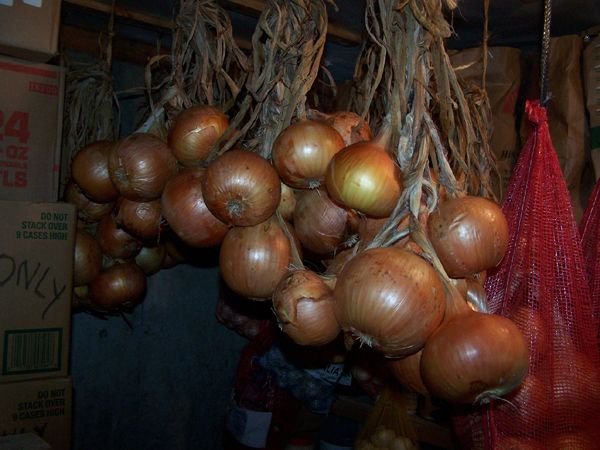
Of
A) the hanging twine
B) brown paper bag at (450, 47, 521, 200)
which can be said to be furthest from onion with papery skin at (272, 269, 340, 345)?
brown paper bag at (450, 47, 521, 200)

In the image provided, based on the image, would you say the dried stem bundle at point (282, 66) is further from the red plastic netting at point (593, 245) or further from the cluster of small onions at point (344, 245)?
the red plastic netting at point (593, 245)

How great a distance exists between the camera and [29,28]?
1484 mm

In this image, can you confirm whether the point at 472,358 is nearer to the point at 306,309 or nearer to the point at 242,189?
the point at 306,309

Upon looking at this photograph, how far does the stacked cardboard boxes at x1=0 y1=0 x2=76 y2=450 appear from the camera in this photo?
1487 millimetres

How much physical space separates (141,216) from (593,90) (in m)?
1.34

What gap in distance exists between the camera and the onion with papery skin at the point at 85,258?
5.98 feet

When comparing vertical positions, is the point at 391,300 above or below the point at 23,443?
above

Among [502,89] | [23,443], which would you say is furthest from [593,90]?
[23,443]

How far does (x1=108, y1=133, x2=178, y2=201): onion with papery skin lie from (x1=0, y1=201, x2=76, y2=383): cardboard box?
1.05 ft

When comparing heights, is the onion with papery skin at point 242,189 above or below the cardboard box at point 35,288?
above

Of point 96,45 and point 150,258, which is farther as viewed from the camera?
point 96,45

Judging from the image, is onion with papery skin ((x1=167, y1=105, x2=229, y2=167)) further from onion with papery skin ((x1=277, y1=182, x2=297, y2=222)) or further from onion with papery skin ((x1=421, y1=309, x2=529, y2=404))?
onion with papery skin ((x1=421, y1=309, x2=529, y2=404))

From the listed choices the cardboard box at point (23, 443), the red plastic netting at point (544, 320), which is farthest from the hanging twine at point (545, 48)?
the cardboard box at point (23, 443)

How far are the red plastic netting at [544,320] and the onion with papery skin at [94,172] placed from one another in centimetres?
108
